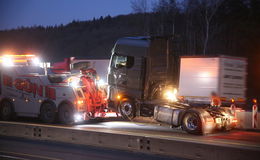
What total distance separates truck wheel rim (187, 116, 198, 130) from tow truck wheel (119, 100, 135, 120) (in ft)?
11.3

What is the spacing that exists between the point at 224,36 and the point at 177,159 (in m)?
34.8

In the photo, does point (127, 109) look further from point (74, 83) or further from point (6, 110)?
point (6, 110)

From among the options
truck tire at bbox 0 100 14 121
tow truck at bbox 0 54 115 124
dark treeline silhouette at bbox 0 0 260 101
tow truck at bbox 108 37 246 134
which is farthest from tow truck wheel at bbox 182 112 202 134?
dark treeline silhouette at bbox 0 0 260 101

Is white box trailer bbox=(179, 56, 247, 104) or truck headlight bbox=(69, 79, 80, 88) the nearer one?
truck headlight bbox=(69, 79, 80, 88)

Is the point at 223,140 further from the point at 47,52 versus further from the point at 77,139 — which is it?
the point at 47,52

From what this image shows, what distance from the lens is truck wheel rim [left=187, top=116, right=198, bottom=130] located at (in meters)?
15.3

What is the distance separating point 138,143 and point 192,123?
15.0 ft

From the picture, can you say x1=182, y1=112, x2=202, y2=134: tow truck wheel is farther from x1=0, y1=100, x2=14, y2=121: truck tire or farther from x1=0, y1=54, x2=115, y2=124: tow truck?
x1=0, y1=100, x2=14, y2=121: truck tire

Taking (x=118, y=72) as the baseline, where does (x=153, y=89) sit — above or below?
below

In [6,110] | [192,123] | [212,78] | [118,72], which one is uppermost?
[118,72]

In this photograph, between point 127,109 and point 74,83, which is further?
point 127,109

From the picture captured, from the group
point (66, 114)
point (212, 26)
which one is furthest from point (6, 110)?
point (212, 26)

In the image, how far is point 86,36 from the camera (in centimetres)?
8625

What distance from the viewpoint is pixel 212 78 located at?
22625mm
